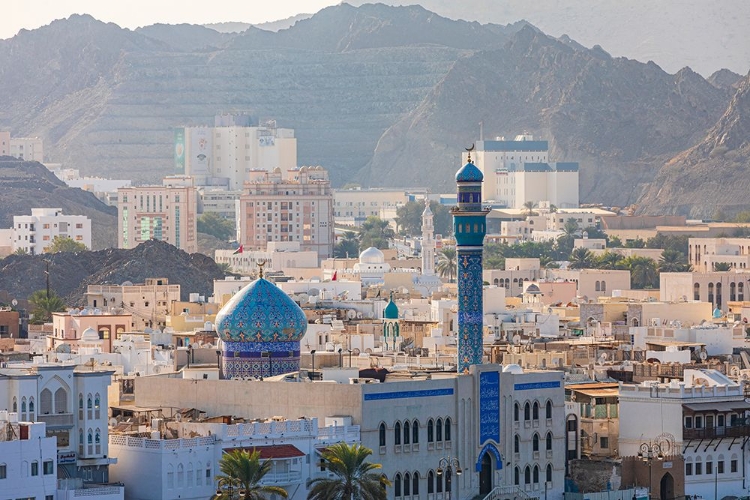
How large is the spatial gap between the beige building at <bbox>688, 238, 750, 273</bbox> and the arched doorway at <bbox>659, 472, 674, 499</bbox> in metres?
79.9

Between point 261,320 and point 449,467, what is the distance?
6558 mm

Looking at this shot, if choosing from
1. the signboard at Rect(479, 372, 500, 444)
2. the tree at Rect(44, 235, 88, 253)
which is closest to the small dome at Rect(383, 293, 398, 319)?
the signboard at Rect(479, 372, 500, 444)

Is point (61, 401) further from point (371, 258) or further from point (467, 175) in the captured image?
point (371, 258)

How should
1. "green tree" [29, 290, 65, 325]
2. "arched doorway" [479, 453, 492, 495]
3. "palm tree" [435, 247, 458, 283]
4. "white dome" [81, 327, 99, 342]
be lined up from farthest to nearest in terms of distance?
"palm tree" [435, 247, 458, 283]
"green tree" [29, 290, 65, 325]
"white dome" [81, 327, 99, 342]
"arched doorway" [479, 453, 492, 495]

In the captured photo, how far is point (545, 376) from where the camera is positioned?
2518 inches

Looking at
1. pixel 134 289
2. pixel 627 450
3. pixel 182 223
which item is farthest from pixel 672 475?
pixel 182 223

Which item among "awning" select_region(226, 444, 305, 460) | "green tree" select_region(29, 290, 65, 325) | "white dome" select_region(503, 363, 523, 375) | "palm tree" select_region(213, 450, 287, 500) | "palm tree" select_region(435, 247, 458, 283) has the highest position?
"palm tree" select_region(435, 247, 458, 283)

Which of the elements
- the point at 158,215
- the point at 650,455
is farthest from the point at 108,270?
the point at 650,455

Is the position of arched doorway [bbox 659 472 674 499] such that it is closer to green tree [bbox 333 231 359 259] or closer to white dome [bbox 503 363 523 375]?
white dome [bbox 503 363 523 375]

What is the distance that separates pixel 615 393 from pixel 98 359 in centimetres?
1394

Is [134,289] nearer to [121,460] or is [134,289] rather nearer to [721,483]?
[721,483]

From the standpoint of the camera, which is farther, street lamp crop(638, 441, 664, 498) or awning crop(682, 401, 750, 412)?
awning crop(682, 401, 750, 412)

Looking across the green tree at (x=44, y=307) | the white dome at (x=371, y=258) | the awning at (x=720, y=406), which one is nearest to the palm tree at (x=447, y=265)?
the white dome at (x=371, y=258)

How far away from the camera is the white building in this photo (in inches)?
6580
